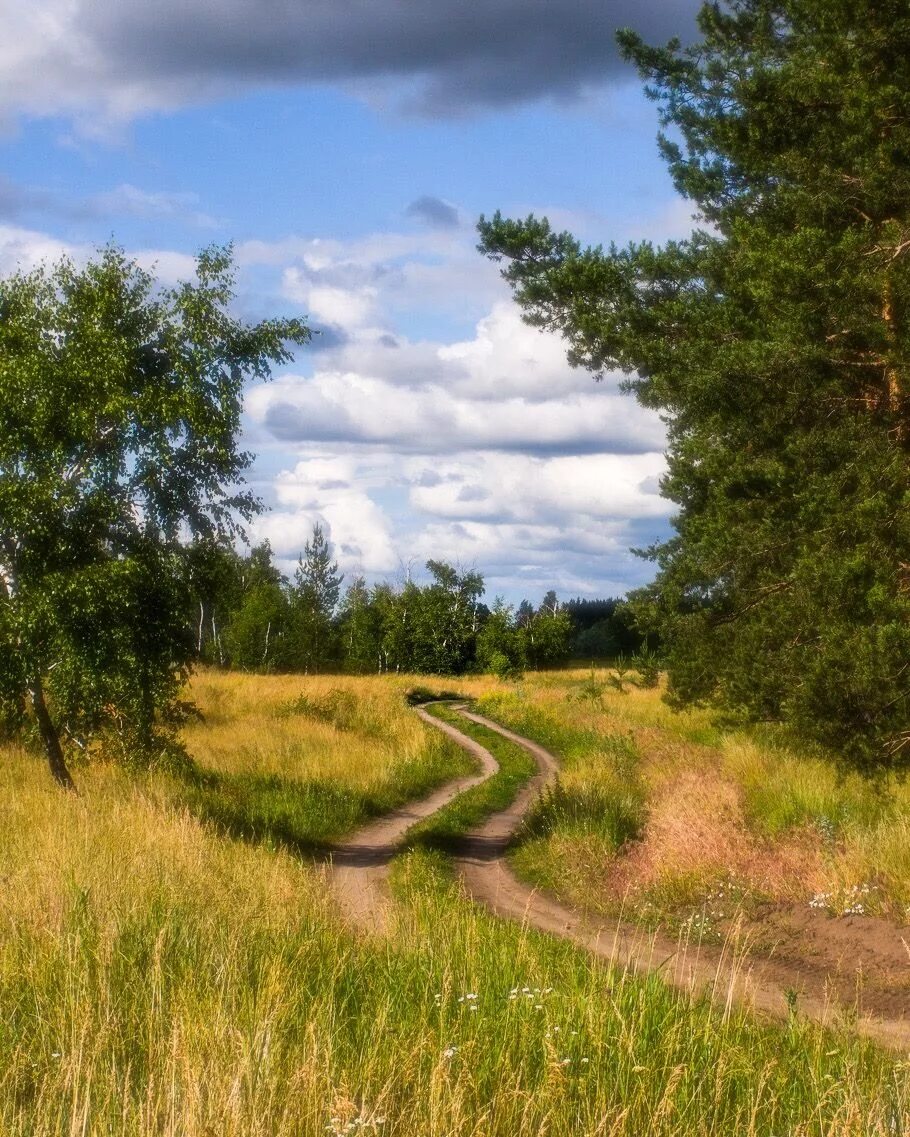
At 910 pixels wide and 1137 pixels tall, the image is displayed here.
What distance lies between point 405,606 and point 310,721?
5325 centimetres

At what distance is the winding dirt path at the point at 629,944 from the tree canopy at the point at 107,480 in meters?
3.50

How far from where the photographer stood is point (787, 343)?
13688mm

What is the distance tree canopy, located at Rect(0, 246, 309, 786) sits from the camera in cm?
1208

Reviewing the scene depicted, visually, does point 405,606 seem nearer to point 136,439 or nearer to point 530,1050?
point 136,439

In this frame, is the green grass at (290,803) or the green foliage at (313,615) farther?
the green foliage at (313,615)

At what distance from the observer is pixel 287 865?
33.0 feet

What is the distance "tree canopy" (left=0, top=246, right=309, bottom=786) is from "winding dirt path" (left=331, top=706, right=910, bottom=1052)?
350cm

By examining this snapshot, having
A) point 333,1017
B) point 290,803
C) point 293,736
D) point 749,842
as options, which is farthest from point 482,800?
point 333,1017

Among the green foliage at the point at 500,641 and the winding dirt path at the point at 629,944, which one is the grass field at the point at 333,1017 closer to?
the winding dirt path at the point at 629,944

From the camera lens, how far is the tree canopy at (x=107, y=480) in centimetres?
1208

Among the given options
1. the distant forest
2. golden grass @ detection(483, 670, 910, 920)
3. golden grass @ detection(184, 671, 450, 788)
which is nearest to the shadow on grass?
golden grass @ detection(184, 671, 450, 788)

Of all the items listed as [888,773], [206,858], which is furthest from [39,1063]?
[888,773]

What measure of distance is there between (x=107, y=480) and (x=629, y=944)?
738cm

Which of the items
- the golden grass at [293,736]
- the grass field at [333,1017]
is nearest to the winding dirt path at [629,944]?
the grass field at [333,1017]
